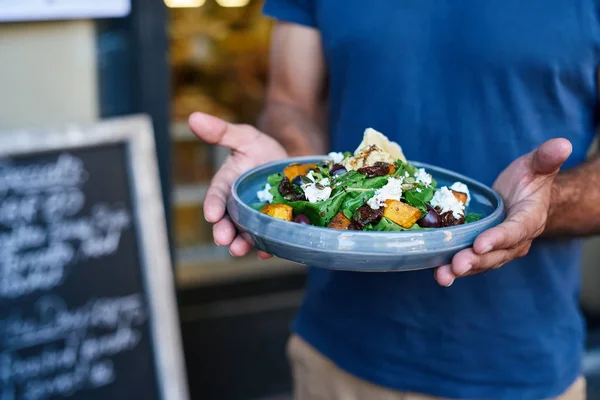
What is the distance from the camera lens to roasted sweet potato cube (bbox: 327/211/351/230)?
1217mm

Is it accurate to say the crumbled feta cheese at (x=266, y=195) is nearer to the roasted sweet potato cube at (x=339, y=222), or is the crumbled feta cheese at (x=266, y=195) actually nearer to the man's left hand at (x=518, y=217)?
the roasted sweet potato cube at (x=339, y=222)

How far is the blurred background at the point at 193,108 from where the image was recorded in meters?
2.46

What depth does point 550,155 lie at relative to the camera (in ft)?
3.82

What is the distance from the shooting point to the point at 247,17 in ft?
17.6

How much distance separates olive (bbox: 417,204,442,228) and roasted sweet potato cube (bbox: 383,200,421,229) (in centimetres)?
1

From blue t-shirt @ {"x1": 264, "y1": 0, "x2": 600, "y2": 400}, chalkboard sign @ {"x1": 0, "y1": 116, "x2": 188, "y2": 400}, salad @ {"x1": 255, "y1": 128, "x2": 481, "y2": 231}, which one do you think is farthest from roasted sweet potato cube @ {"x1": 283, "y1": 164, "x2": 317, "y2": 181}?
chalkboard sign @ {"x1": 0, "y1": 116, "x2": 188, "y2": 400}

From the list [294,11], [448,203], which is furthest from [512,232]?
[294,11]

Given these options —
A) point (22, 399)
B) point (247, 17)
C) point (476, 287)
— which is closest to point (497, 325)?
point (476, 287)

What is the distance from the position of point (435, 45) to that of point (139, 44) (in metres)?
1.34

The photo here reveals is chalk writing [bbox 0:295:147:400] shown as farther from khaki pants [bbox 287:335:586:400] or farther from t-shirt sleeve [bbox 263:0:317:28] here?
t-shirt sleeve [bbox 263:0:317:28]

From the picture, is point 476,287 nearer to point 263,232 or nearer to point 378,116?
point 378,116

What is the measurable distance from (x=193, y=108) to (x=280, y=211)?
4.03 m

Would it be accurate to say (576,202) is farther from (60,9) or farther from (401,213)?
(60,9)

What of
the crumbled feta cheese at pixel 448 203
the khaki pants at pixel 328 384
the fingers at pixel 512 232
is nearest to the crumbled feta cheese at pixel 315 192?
the crumbled feta cheese at pixel 448 203
